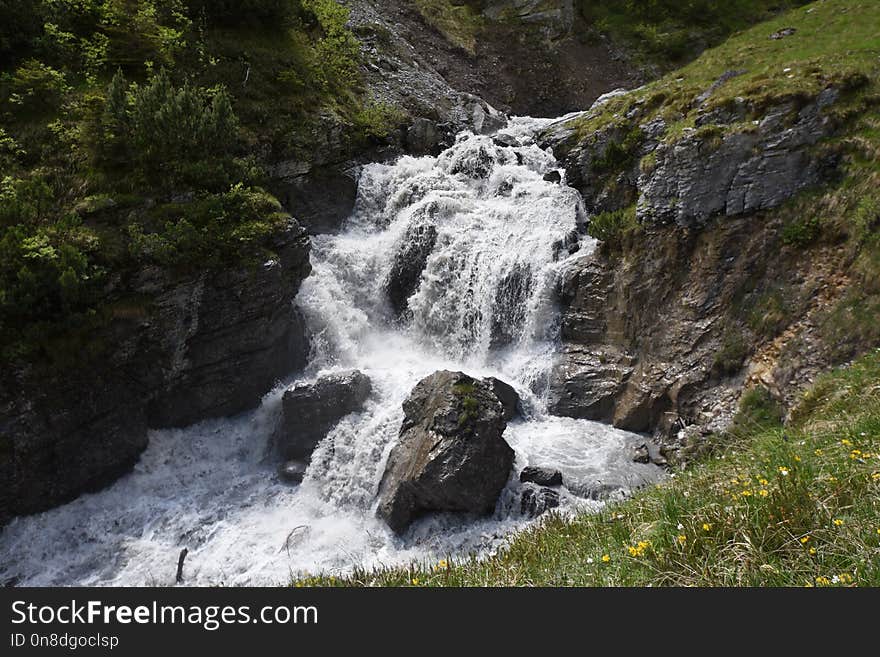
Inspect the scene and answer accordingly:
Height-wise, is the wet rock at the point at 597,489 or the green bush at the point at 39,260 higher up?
the green bush at the point at 39,260

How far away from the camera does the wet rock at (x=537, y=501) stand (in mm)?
12781

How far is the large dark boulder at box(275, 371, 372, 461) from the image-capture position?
15.9 metres

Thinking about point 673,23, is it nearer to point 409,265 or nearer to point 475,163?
point 475,163

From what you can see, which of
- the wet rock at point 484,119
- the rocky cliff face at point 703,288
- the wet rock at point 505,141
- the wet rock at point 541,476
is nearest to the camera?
the wet rock at point 541,476

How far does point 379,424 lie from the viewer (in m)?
15.3

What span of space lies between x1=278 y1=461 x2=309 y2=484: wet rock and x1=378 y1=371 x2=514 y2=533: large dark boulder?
9.38ft

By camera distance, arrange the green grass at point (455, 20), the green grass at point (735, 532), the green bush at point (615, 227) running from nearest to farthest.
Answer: the green grass at point (735, 532), the green bush at point (615, 227), the green grass at point (455, 20)

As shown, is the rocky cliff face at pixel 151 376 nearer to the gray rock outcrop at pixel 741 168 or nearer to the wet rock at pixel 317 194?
the wet rock at pixel 317 194

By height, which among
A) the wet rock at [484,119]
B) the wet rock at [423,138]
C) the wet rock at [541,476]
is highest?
the wet rock at [484,119]

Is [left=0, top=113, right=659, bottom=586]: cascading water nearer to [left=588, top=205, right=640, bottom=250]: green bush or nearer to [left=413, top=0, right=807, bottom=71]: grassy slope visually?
[left=588, top=205, right=640, bottom=250]: green bush

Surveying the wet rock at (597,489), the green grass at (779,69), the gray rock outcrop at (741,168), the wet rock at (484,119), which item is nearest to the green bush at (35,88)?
the wet rock at (484,119)

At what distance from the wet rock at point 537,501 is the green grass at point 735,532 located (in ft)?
21.1

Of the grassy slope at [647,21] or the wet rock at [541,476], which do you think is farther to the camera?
the grassy slope at [647,21]

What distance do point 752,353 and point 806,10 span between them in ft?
65.4
